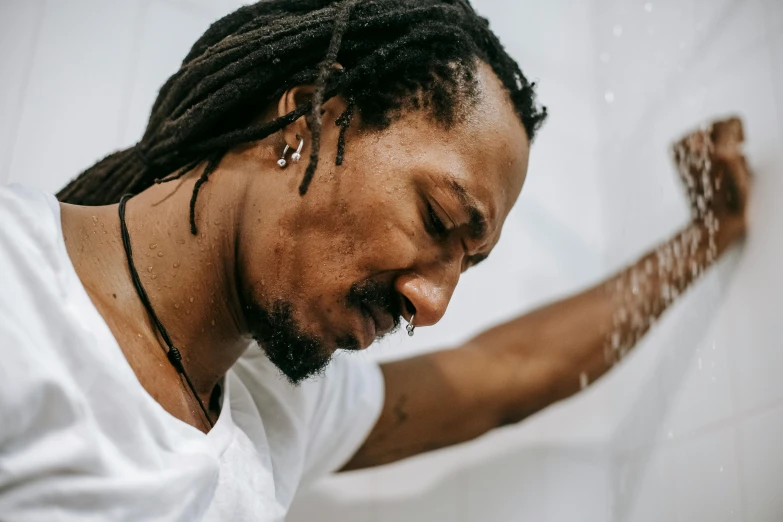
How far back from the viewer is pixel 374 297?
2.44 ft

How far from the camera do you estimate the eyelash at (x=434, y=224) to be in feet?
2.43

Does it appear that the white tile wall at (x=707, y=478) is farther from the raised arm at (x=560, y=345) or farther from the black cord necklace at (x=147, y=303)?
the black cord necklace at (x=147, y=303)

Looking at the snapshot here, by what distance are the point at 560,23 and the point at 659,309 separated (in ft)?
2.18

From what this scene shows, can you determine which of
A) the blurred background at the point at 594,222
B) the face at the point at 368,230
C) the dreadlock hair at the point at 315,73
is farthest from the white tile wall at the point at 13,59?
the face at the point at 368,230

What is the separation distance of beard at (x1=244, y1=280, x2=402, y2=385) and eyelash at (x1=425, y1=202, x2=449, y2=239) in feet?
0.25

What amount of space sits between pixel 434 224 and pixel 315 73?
208mm

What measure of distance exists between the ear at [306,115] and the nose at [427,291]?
171mm

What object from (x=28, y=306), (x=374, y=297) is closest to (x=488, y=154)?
(x=374, y=297)

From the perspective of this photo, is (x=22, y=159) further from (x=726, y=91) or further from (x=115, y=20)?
(x=726, y=91)

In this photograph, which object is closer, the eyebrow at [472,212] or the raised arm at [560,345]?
the eyebrow at [472,212]

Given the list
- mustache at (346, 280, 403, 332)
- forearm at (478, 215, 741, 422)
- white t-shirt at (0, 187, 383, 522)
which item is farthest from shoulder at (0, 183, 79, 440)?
forearm at (478, 215, 741, 422)

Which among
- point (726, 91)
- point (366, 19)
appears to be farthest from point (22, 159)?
point (726, 91)

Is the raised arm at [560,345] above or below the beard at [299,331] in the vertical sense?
below

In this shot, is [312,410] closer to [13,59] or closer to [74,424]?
[74,424]
